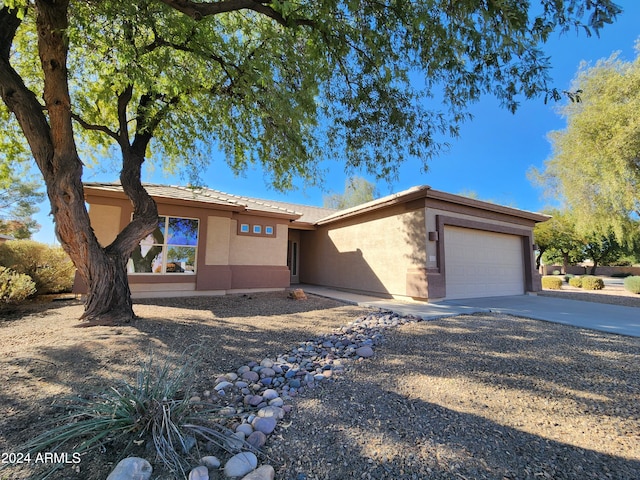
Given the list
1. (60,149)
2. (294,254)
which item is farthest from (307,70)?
(294,254)

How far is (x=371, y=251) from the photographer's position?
1101 centimetres

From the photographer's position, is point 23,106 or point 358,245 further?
point 358,245

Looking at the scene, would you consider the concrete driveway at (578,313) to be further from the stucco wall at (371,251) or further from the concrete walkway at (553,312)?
the stucco wall at (371,251)

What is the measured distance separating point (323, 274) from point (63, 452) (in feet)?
39.9

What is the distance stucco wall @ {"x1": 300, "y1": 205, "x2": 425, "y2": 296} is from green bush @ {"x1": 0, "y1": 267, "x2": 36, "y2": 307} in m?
10.4

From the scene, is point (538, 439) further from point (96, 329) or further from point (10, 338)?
point (10, 338)

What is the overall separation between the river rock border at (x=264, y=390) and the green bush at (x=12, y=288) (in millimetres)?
7506

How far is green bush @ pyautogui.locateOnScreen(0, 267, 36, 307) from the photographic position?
6.84m

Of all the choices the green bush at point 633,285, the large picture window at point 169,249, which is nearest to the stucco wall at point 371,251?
the large picture window at point 169,249

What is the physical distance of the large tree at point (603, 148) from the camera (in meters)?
11.3

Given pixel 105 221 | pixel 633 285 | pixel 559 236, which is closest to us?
pixel 105 221

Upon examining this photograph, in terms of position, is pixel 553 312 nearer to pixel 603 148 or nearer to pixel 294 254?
pixel 603 148

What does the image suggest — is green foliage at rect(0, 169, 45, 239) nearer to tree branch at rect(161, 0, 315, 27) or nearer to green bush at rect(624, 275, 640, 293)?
tree branch at rect(161, 0, 315, 27)

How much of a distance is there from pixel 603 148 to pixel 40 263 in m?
22.5
